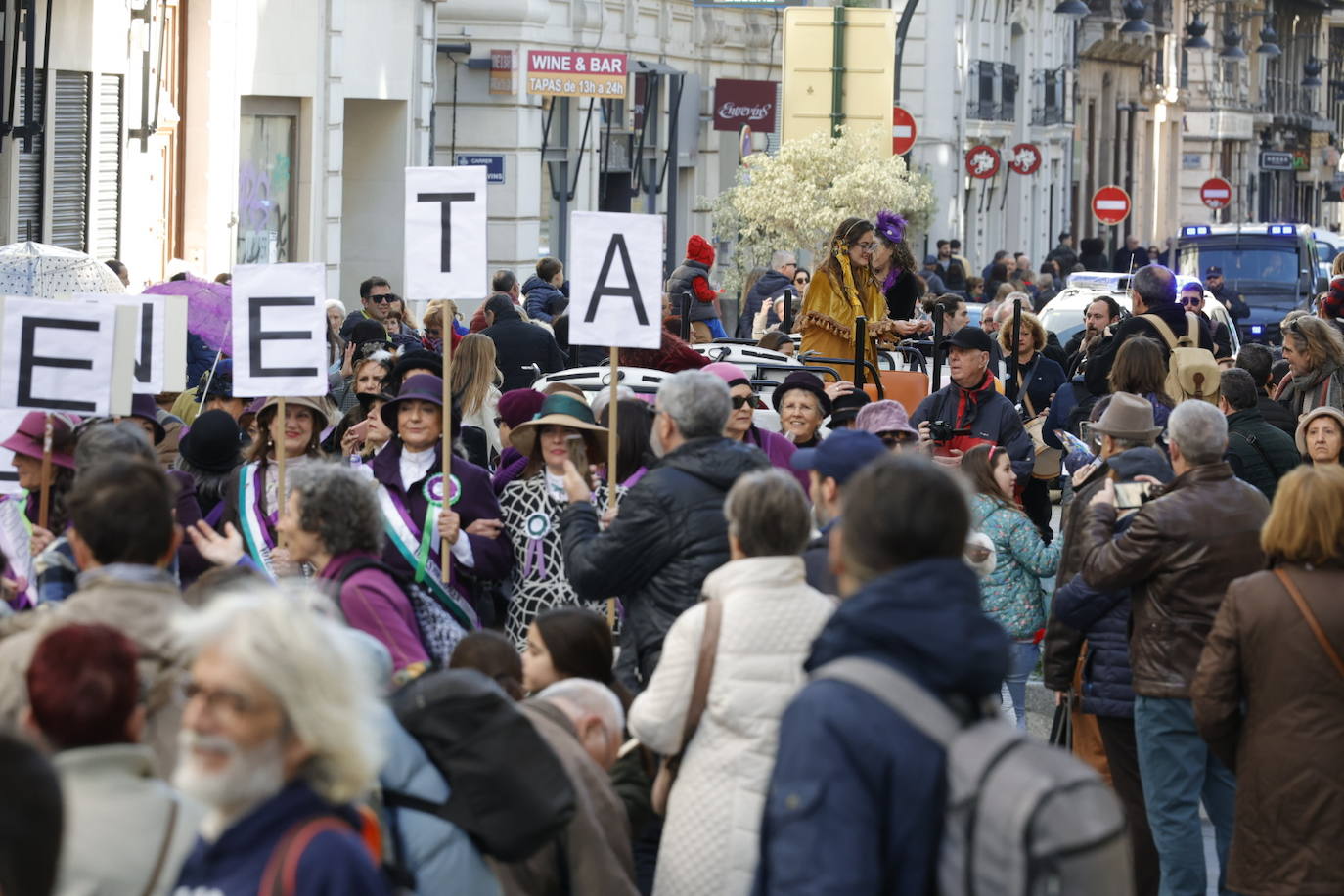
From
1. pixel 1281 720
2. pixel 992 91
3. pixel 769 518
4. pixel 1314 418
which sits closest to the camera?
pixel 769 518

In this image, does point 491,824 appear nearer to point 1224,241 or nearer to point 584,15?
point 584,15

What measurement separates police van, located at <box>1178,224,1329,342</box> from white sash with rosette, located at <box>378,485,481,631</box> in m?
29.2

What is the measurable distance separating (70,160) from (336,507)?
47.2 ft

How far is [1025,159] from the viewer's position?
46.0 metres

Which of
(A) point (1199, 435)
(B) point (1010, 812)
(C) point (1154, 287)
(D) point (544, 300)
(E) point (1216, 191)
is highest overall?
(E) point (1216, 191)

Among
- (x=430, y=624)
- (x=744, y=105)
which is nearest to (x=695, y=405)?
(x=430, y=624)

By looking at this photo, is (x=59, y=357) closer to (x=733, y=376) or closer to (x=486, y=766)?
(x=733, y=376)

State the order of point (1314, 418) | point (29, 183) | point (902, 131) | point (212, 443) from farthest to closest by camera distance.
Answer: point (902, 131)
point (29, 183)
point (1314, 418)
point (212, 443)

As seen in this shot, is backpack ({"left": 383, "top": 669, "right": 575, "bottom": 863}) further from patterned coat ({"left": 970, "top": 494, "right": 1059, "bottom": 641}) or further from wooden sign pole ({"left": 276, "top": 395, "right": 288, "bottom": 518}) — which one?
patterned coat ({"left": 970, "top": 494, "right": 1059, "bottom": 641})

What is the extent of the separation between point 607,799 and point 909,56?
139 ft

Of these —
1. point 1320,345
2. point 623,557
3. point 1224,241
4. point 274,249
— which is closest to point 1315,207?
point 1224,241

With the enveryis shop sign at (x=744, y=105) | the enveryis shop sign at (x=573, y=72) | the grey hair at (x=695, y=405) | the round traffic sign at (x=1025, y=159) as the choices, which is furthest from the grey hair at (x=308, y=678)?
the round traffic sign at (x=1025, y=159)

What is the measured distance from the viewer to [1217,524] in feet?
25.5

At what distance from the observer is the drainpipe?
28375mm
